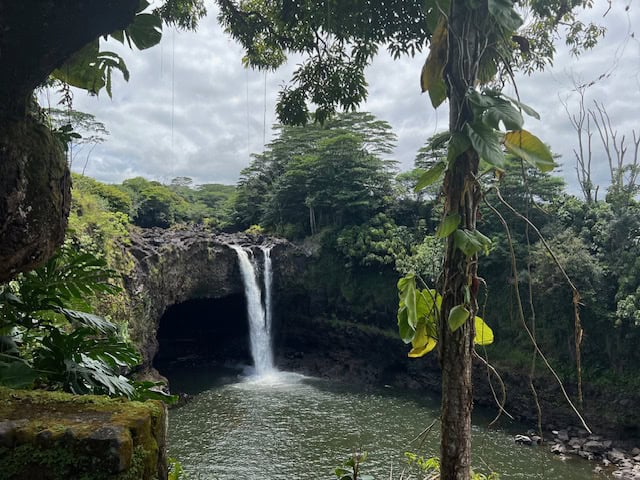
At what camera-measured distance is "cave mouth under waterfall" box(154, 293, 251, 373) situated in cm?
1692

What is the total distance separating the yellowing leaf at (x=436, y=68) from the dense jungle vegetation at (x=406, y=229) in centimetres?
399

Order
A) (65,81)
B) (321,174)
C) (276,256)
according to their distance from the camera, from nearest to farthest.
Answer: (65,81) < (276,256) < (321,174)

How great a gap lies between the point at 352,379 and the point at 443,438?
44.5ft

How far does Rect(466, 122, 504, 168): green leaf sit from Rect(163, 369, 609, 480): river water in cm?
570

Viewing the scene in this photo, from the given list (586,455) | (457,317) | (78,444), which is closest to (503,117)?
(457,317)

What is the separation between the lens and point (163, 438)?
193 cm

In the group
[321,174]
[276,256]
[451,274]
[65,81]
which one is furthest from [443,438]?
[321,174]

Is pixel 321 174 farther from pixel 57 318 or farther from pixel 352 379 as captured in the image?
pixel 57 318

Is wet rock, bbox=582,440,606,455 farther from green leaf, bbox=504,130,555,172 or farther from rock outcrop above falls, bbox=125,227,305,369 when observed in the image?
green leaf, bbox=504,130,555,172

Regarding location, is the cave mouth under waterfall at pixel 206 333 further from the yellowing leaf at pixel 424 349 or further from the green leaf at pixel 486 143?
the green leaf at pixel 486 143

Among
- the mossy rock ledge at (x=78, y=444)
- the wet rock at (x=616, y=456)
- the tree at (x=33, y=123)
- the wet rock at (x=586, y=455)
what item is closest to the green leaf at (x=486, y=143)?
the mossy rock ledge at (x=78, y=444)

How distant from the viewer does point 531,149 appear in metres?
1.94

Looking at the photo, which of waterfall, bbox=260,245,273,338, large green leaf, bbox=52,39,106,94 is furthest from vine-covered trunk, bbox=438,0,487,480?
waterfall, bbox=260,245,273,338

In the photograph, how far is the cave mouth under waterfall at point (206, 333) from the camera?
1692 cm
